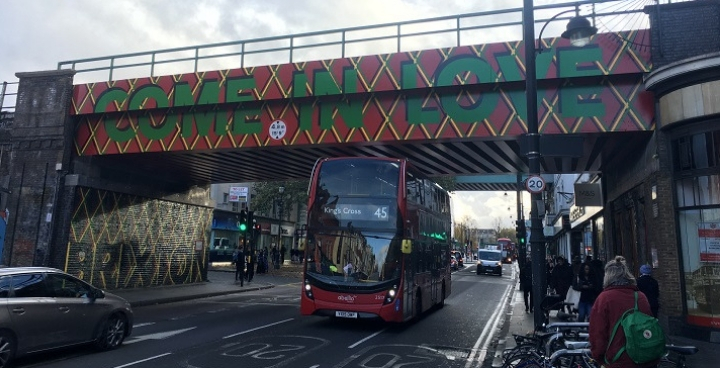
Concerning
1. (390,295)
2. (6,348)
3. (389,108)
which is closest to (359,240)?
(390,295)

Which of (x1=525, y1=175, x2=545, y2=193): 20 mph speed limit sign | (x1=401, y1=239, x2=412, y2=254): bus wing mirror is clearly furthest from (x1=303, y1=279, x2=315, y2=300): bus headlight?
(x1=525, y1=175, x2=545, y2=193): 20 mph speed limit sign

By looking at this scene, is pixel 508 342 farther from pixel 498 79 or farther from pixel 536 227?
pixel 498 79

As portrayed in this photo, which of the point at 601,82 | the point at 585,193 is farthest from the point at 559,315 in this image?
the point at 585,193

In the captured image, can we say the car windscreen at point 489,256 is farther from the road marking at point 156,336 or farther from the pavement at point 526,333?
the road marking at point 156,336

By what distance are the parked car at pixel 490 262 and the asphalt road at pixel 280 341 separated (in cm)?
2535

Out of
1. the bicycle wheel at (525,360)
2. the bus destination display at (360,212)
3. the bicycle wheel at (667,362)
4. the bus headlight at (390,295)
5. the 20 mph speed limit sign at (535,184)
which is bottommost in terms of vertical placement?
the bicycle wheel at (525,360)

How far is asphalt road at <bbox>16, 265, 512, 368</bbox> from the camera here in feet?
28.9

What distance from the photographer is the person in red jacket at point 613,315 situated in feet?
13.6

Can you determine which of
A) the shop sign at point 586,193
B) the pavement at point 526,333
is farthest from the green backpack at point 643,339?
the shop sign at point 586,193

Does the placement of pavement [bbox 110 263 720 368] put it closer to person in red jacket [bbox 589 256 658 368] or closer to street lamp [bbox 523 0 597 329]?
street lamp [bbox 523 0 597 329]

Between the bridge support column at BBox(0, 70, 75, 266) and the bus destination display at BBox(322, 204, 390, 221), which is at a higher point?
the bridge support column at BBox(0, 70, 75, 266)

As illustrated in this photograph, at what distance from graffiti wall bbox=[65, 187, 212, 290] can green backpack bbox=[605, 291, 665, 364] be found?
19593 mm

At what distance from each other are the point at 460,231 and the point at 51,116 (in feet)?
373

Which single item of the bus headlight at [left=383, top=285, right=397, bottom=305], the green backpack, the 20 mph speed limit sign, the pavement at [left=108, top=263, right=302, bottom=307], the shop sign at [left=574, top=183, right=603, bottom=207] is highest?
the shop sign at [left=574, top=183, right=603, bottom=207]
